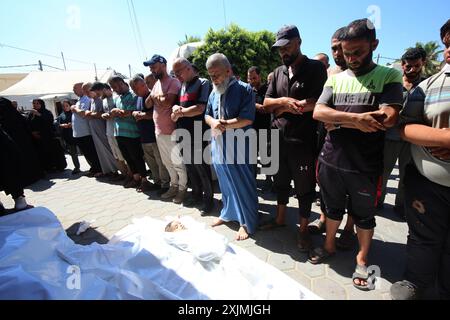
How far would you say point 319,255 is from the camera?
8.18ft

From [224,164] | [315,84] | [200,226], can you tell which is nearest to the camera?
[315,84]

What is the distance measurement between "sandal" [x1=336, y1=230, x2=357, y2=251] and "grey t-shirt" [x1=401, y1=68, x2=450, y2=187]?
127 centimetres

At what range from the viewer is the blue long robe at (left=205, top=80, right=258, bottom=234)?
2.82m

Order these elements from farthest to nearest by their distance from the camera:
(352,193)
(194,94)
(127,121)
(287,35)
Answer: (127,121)
(194,94)
(287,35)
(352,193)

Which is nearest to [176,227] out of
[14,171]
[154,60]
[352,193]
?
[352,193]

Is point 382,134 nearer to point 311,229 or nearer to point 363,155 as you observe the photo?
point 363,155

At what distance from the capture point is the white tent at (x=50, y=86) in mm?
18000

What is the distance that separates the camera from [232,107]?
2.82 metres

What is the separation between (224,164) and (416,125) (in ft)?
6.28

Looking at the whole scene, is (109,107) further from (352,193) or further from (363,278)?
(363,278)

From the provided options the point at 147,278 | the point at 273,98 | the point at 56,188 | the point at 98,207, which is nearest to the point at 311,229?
the point at 273,98

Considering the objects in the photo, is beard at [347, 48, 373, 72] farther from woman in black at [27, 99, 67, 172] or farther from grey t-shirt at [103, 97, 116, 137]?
woman in black at [27, 99, 67, 172]

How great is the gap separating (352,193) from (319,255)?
0.80 metres

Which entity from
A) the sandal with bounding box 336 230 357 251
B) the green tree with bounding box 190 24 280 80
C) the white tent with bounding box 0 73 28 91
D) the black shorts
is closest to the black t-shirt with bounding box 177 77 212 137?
the black shorts
